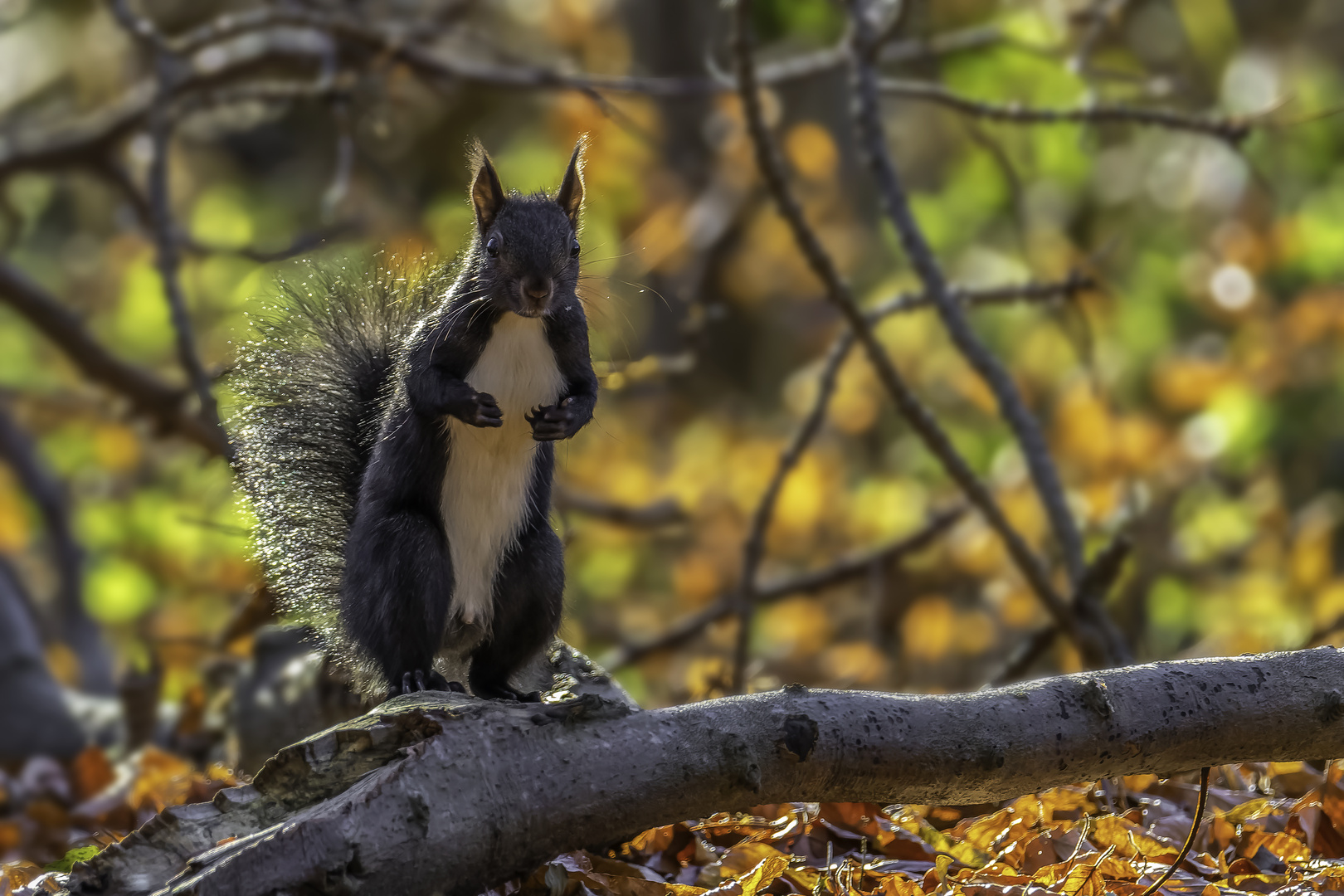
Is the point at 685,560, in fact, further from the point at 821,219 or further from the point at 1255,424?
the point at 1255,424

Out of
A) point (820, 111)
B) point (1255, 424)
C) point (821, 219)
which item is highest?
point (820, 111)

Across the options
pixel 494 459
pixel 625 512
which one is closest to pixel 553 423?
pixel 494 459

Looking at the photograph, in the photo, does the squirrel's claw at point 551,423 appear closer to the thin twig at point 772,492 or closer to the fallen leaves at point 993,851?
the fallen leaves at point 993,851

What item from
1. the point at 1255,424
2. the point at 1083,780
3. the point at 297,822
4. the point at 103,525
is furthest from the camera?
the point at 103,525

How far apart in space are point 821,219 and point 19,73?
6704 millimetres

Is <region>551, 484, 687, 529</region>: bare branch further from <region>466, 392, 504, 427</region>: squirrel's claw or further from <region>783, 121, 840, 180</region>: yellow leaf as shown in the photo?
<region>783, 121, 840, 180</region>: yellow leaf

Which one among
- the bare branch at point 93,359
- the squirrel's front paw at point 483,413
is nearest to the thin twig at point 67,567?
the bare branch at point 93,359

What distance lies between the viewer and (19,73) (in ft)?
35.8

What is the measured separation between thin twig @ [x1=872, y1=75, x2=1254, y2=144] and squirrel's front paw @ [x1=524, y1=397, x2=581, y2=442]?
1606mm

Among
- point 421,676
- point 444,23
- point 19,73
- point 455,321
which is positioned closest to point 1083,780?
point 421,676

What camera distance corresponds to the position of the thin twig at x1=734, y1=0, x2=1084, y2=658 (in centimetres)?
339

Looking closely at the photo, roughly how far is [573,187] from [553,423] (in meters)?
0.54

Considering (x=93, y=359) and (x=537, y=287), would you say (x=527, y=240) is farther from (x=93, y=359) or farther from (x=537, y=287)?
(x=93, y=359)

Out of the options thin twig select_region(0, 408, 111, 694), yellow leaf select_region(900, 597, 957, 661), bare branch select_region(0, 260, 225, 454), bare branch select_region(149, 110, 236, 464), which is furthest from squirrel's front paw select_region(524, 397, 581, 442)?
yellow leaf select_region(900, 597, 957, 661)
